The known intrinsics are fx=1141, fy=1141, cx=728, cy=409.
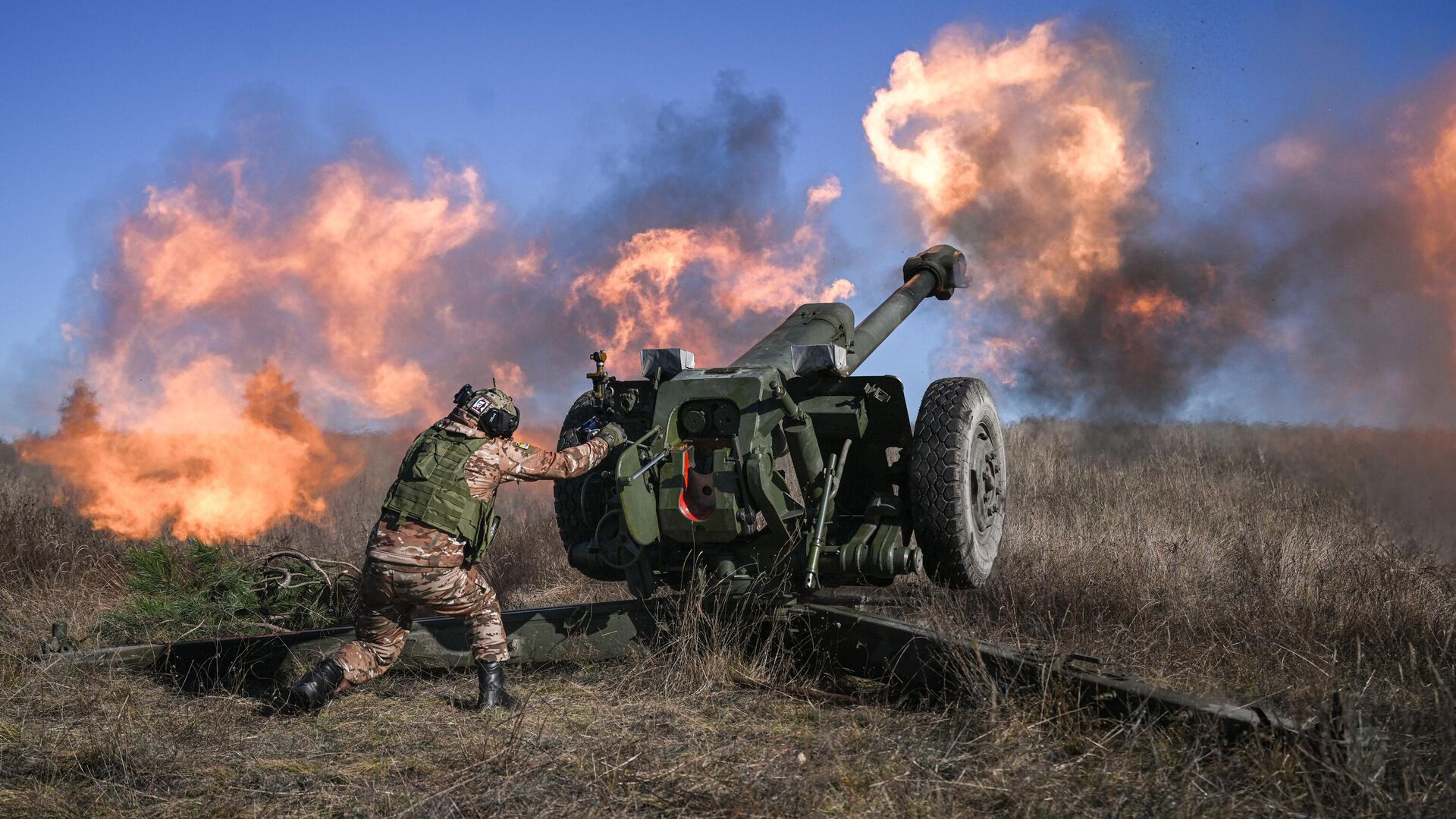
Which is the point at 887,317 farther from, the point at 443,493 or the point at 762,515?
the point at 443,493

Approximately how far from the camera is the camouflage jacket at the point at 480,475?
228 inches

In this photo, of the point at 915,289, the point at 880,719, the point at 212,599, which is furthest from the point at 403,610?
the point at 915,289

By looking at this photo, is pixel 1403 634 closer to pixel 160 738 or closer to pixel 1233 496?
pixel 1233 496

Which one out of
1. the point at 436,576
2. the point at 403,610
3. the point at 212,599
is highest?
the point at 436,576

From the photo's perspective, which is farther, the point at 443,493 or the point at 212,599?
the point at 212,599

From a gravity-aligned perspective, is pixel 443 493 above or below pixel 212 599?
above

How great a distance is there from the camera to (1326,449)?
12.9 m

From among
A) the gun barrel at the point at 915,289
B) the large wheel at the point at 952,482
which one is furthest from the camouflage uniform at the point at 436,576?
the gun barrel at the point at 915,289

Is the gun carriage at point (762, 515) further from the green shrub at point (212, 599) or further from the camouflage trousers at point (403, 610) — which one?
the green shrub at point (212, 599)

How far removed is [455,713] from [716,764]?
5.63ft

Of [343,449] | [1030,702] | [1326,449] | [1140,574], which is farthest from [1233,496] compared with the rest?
[343,449]

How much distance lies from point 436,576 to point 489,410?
2.96 feet

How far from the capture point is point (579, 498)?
23.6ft

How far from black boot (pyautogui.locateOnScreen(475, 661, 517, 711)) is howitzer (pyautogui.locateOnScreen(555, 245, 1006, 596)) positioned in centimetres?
93
